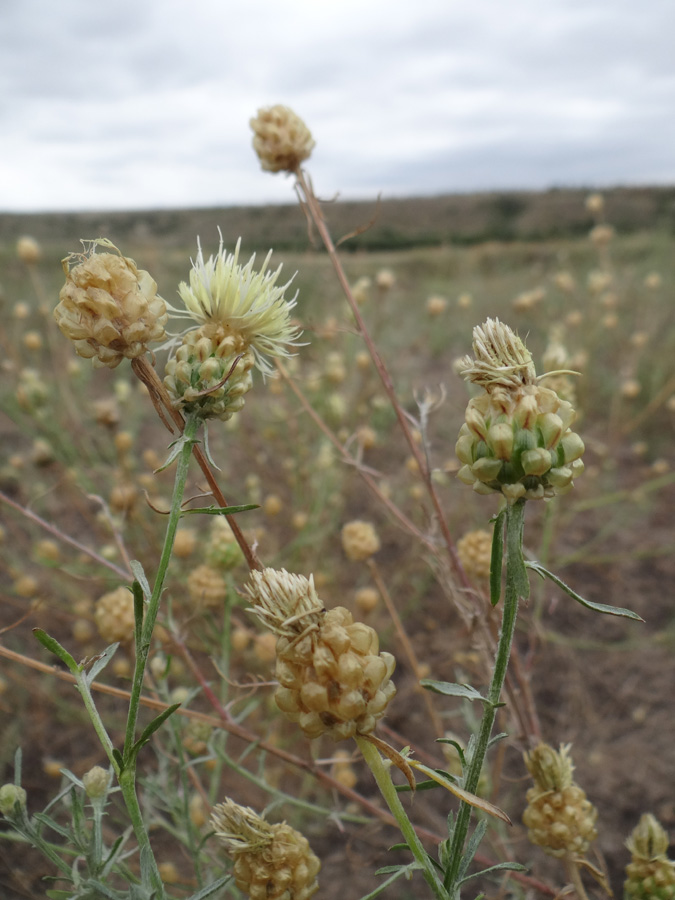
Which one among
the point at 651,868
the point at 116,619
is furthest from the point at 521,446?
the point at 116,619

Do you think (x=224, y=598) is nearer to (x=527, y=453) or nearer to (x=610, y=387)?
(x=527, y=453)

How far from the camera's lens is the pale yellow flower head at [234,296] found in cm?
63

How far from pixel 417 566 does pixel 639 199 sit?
15115mm

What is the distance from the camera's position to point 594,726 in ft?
6.28

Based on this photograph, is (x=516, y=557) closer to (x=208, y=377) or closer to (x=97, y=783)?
(x=208, y=377)

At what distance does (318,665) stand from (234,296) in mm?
370

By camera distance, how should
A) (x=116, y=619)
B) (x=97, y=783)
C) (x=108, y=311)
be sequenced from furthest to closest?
1. (x=116, y=619)
2. (x=97, y=783)
3. (x=108, y=311)

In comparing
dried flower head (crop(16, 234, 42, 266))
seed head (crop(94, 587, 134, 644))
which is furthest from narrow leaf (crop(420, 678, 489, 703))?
dried flower head (crop(16, 234, 42, 266))

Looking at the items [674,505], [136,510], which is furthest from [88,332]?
[674,505]

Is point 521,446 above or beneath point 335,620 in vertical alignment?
above

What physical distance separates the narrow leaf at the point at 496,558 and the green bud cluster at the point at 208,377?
0.27 meters

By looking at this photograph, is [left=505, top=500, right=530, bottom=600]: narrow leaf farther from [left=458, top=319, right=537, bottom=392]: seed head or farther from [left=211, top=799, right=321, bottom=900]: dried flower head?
[left=211, top=799, right=321, bottom=900]: dried flower head

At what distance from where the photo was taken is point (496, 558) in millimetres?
529

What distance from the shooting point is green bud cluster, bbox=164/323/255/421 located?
0.58m
